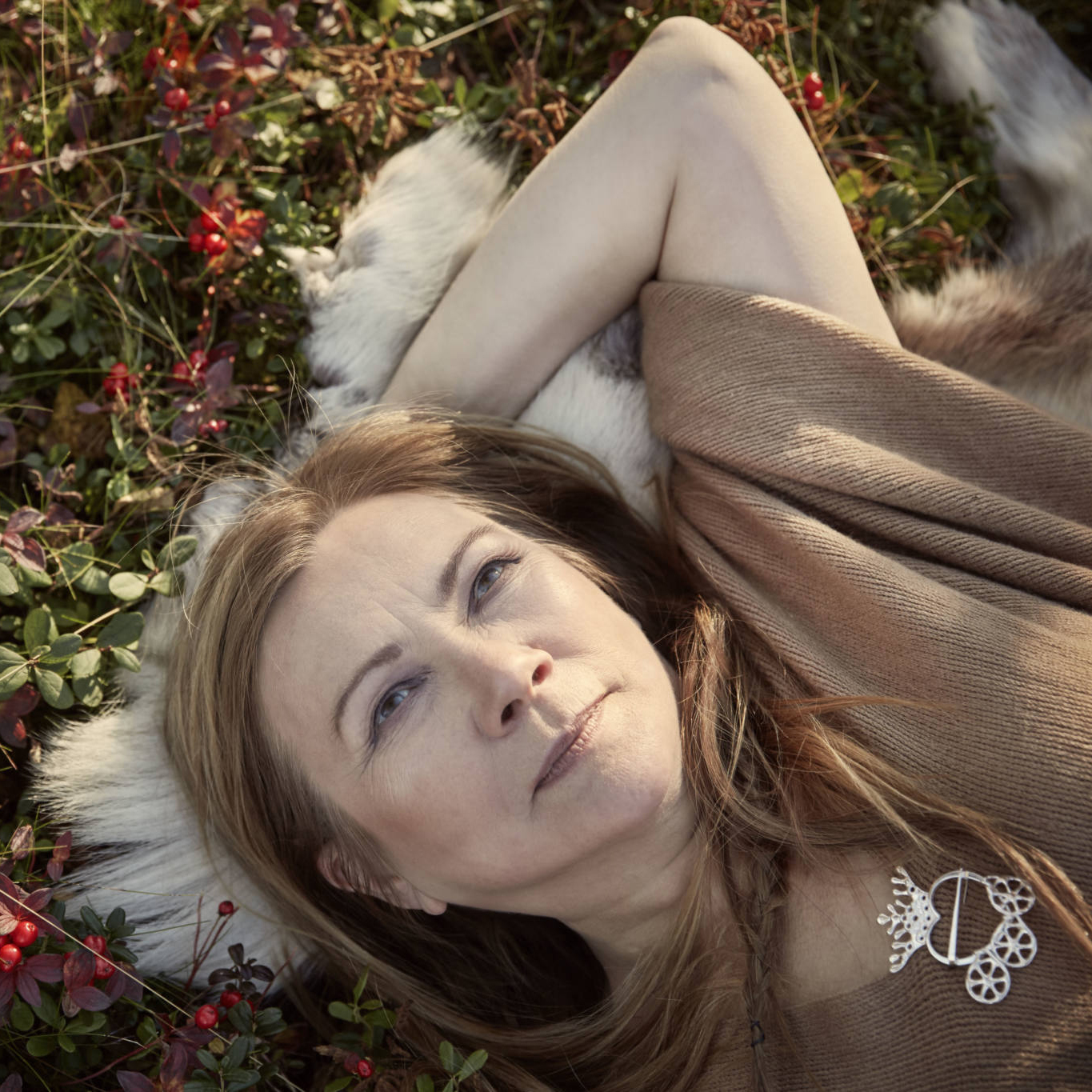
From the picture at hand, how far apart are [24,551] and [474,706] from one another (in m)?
1.21

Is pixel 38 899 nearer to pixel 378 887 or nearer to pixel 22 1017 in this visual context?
pixel 22 1017

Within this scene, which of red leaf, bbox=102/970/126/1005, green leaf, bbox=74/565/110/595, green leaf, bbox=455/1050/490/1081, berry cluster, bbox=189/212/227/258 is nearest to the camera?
green leaf, bbox=455/1050/490/1081

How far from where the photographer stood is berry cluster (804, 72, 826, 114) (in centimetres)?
266

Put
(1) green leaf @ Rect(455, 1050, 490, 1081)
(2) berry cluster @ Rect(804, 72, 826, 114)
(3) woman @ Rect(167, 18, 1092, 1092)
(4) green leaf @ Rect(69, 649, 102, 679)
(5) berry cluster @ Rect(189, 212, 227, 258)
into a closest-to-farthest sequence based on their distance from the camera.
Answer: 1. (1) green leaf @ Rect(455, 1050, 490, 1081)
2. (3) woman @ Rect(167, 18, 1092, 1092)
3. (4) green leaf @ Rect(69, 649, 102, 679)
4. (5) berry cluster @ Rect(189, 212, 227, 258)
5. (2) berry cluster @ Rect(804, 72, 826, 114)

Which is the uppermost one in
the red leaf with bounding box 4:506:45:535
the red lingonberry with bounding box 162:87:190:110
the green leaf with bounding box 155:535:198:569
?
the red lingonberry with bounding box 162:87:190:110

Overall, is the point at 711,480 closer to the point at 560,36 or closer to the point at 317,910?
the point at 317,910

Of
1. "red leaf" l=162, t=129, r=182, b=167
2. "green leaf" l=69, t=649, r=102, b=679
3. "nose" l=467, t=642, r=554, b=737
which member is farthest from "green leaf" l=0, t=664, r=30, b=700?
"red leaf" l=162, t=129, r=182, b=167

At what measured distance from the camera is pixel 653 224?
7.72ft

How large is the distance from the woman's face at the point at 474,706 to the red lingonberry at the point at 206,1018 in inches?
18.3

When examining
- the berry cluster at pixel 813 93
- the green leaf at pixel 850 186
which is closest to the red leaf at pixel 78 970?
the green leaf at pixel 850 186

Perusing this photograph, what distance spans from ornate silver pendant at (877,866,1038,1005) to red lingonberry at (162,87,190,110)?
2.60 m

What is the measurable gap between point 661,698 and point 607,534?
623mm

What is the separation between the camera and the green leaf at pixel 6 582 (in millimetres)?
2092

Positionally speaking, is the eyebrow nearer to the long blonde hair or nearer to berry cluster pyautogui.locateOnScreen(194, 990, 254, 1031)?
the long blonde hair
